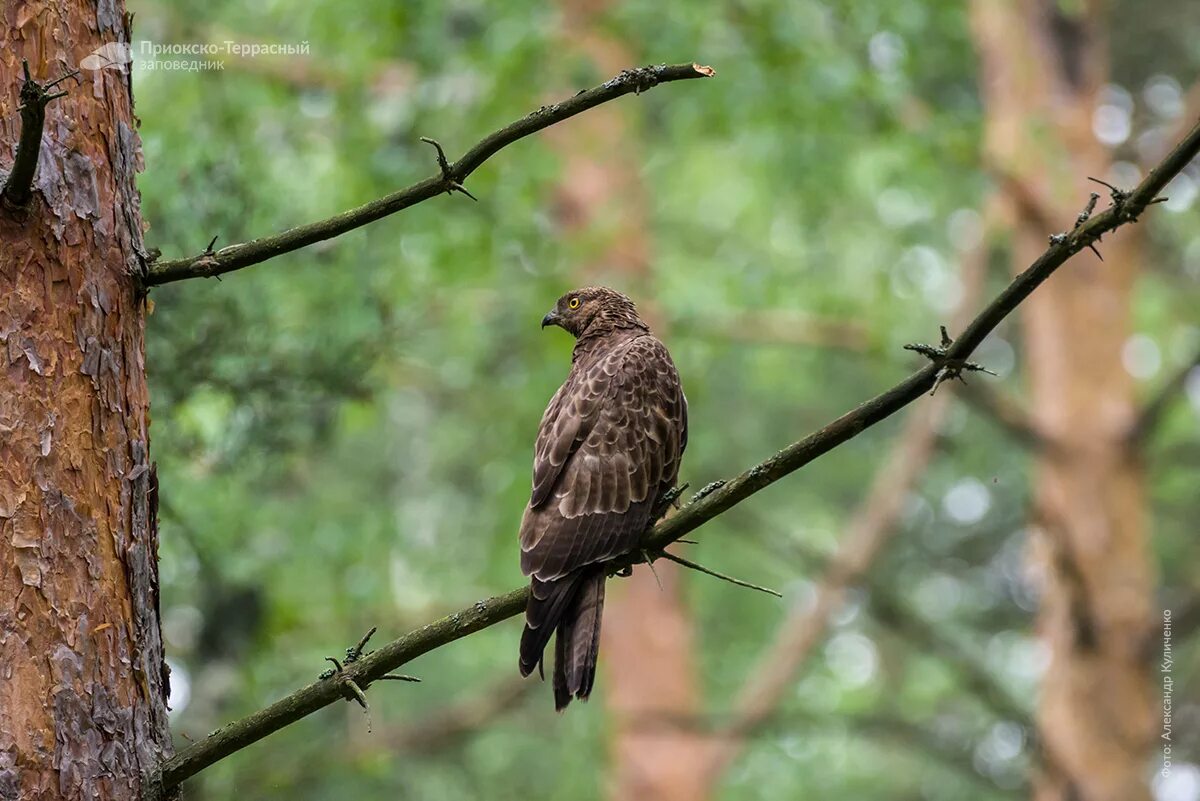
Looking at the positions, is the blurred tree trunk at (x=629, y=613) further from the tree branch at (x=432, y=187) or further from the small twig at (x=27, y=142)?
the small twig at (x=27, y=142)

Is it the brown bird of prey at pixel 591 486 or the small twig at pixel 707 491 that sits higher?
the brown bird of prey at pixel 591 486

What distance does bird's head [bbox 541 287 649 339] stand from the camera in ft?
16.7

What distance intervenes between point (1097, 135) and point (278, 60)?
563 centimetres

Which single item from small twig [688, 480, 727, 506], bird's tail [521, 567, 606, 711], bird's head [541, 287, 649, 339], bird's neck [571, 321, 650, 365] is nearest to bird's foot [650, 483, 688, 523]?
bird's tail [521, 567, 606, 711]

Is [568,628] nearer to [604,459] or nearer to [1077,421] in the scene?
[604,459]

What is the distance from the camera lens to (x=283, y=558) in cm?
877

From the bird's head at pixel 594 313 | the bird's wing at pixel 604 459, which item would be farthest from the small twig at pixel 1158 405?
the bird's wing at pixel 604 459

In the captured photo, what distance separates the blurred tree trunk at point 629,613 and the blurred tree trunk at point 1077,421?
2.62 meters

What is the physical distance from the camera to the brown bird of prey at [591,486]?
366cm

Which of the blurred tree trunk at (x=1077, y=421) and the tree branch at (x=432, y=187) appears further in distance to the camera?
the blurred tree trunk at (x=1077, y=421)

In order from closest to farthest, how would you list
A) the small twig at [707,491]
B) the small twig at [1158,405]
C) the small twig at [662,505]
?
the small twig at [707,491]
the small twig at [662,505]
the small twig at [1158,405]

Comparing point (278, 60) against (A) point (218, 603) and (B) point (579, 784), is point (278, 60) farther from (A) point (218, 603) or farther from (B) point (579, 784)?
(B) point (579, 784)

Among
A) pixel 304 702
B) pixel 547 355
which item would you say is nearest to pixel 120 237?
pixel 304 702

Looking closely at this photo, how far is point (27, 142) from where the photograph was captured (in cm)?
262
